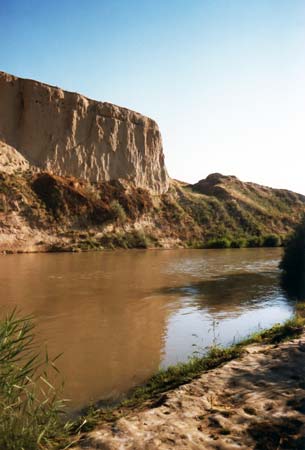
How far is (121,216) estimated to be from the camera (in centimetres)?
4006

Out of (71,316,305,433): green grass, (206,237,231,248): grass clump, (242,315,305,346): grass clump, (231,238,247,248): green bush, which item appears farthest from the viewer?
(231,238,247,248): green bush

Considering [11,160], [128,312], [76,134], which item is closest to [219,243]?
[76,134]

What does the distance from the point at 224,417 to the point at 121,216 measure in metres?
35.8

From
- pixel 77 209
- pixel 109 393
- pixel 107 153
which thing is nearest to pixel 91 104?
pixel 107 153

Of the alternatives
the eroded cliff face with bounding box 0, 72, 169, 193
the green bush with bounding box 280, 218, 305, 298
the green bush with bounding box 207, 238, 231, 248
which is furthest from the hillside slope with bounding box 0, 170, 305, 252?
the green bush with bounding box 280, 218, 305, 298

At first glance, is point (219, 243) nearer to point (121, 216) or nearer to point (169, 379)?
point (121, 216)

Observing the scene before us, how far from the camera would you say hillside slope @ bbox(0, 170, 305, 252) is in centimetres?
3284

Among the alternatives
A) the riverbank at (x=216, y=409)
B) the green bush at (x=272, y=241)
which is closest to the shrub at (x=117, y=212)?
the green bush at (x=272, y=241)

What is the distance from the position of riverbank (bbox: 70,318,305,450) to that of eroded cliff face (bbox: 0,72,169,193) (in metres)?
33.8

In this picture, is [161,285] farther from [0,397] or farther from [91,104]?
[91,104]

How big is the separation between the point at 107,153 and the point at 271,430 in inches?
1606

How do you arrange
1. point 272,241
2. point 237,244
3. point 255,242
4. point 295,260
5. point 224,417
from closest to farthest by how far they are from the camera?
point 224,417 → point 295,260 → point 237,244 → point 255,242 → point 272,241

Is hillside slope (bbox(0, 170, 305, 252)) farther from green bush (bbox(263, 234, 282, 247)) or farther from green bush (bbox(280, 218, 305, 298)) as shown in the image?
green bush (bbox(280, 218, 305, 298))

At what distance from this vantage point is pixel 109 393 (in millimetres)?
6328
